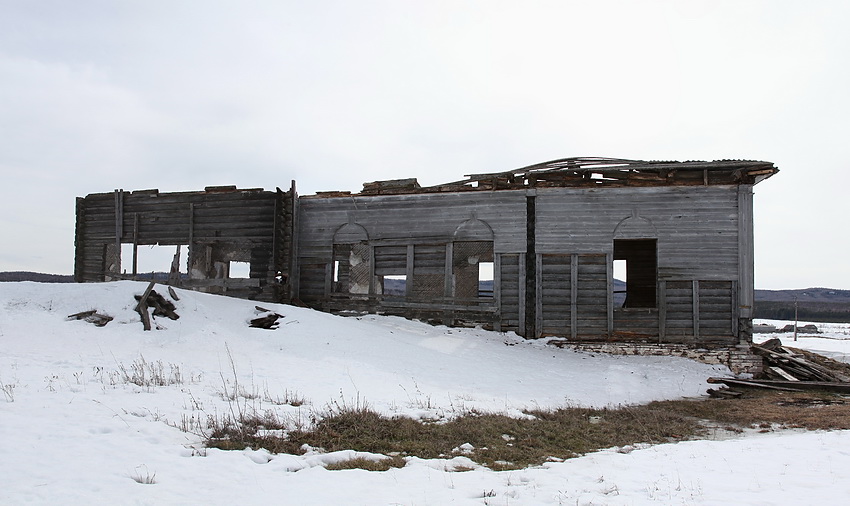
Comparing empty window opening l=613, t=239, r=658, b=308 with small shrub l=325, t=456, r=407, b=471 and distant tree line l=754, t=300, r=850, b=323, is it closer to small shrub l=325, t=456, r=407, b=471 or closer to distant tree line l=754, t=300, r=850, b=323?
small shrub l=325, t=456, r=407, b=471

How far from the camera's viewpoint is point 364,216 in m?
17.5

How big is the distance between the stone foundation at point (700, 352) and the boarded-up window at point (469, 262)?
373 centimetres

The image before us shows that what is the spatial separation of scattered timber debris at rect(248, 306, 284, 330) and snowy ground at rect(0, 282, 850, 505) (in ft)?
0.87

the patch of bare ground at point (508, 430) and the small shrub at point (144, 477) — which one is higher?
the small shrub at point (144, 477)

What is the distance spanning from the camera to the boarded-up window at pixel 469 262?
16719mm

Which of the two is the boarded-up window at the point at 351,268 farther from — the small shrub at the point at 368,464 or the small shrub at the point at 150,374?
the small shrub at the point at 368,464

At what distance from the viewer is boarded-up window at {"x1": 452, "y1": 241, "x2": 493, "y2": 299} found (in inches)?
658

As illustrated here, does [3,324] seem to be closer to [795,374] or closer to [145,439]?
[145,439]

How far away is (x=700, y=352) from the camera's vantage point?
14.6 m

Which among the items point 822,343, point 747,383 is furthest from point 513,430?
point 822,343

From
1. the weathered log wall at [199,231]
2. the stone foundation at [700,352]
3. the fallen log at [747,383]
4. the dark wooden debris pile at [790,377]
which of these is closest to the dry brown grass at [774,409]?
the fallen log at [747,383]

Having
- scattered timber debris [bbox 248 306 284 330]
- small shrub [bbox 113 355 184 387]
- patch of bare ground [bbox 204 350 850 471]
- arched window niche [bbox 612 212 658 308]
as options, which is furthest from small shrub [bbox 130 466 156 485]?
arched window niche [bbox 612 212 658 308]

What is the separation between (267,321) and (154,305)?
8.43 feet

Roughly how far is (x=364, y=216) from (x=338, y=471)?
1277 centimetres
